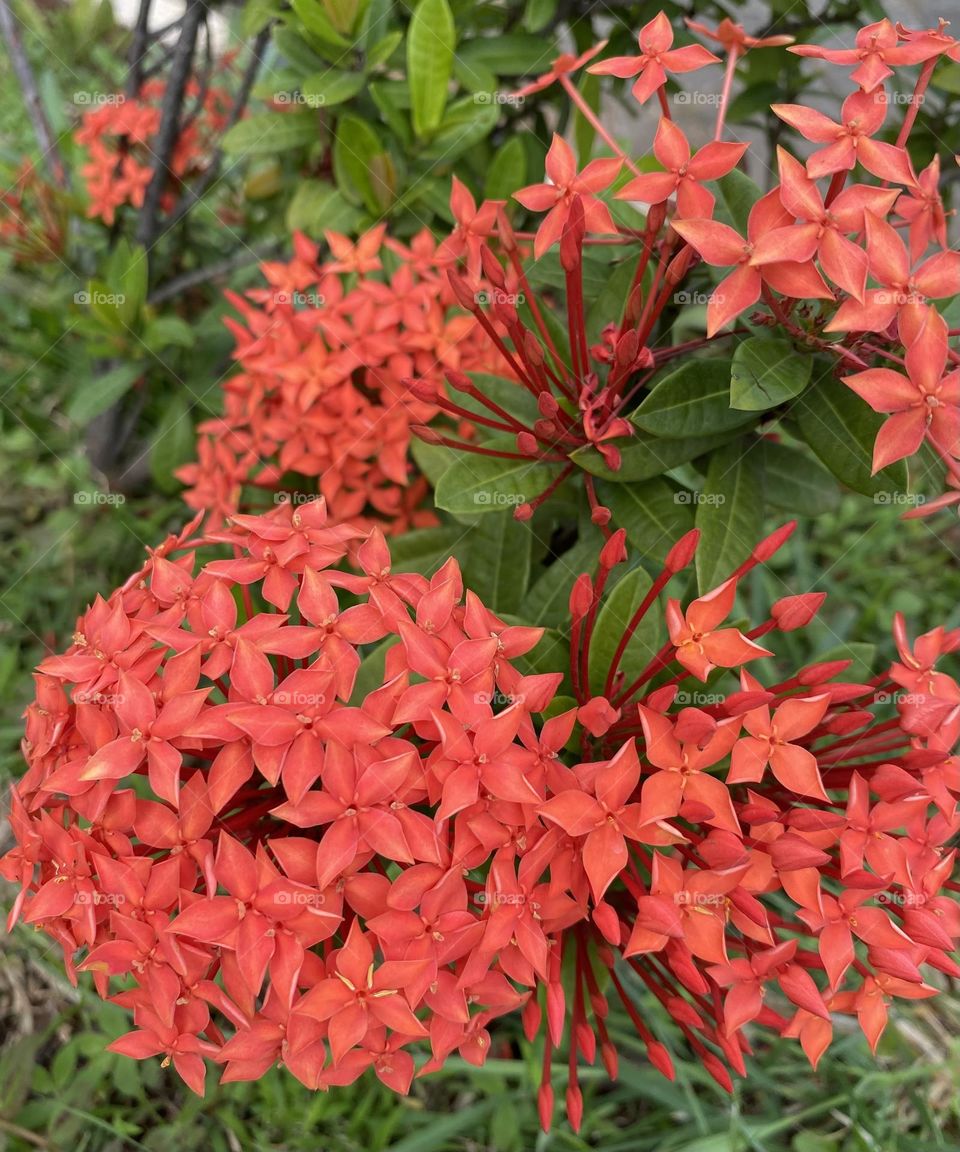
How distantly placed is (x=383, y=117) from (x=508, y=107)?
48 centimetres

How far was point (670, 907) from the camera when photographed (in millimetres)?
963

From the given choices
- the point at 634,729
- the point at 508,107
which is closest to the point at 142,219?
the point at 508,107

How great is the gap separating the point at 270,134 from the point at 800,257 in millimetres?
1309

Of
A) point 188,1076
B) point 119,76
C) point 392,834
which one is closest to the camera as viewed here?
point 392,834

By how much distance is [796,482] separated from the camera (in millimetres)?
1374

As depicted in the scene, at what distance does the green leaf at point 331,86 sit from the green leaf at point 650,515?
0.97m

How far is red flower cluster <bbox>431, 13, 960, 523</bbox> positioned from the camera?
94cm

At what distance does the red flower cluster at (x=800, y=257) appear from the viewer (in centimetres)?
94

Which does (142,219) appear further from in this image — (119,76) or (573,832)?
(119,76)

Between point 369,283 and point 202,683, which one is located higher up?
point 369,283
